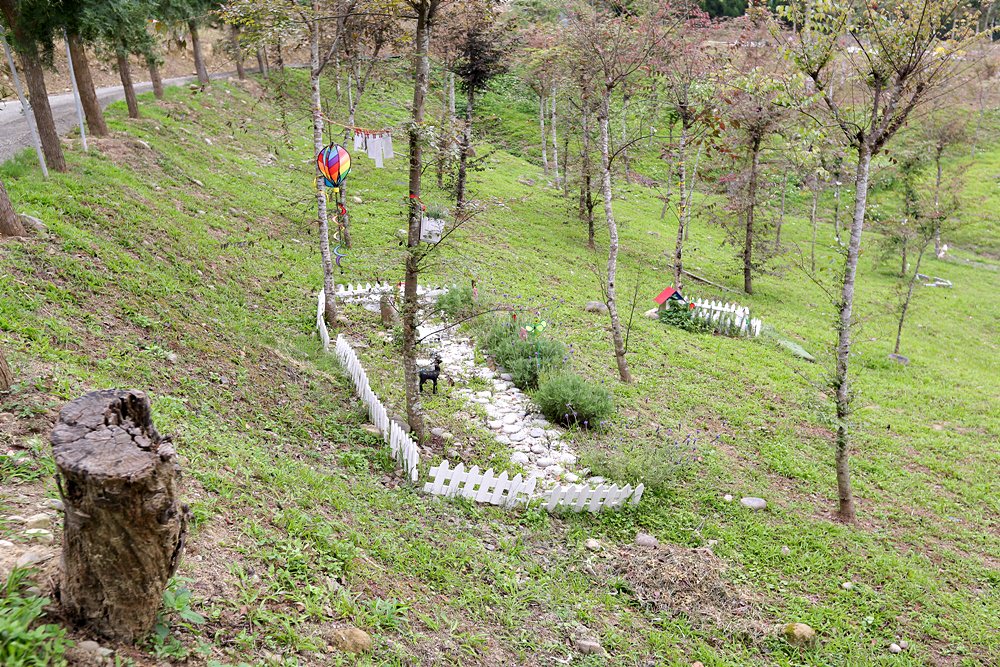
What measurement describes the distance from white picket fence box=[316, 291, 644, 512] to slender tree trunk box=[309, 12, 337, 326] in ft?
11.3

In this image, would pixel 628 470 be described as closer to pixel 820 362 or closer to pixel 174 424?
pixel 174 424

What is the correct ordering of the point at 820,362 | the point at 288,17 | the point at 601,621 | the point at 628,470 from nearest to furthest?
the point at 601,621 < the point at 628,470 < the point at 288,17 < the point at 820,362

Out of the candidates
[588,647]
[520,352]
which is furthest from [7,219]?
[588,647]

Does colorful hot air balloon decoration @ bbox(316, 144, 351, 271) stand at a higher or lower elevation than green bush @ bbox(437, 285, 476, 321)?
higher

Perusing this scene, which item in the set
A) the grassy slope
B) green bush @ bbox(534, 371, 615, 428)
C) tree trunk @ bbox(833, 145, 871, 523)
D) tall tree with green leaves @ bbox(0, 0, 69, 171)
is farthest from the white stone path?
tall tree with green leaves @ bbox(0, 0, 69, 171)

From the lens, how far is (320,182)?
394 inches

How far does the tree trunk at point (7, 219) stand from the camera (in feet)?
24.0

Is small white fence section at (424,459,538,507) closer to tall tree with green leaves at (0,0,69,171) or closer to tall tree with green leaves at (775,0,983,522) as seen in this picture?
tall tree with green leaves at (775,0,983,522)

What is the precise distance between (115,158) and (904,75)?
1341cm

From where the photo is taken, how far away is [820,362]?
13555 mm

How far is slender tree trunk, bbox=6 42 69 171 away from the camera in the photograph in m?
9.60

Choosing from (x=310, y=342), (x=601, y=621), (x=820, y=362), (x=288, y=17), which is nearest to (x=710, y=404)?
(x=820, y=362)

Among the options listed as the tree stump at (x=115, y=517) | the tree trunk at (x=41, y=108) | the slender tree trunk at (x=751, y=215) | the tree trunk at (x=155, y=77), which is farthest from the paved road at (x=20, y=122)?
the slender tree trunk at (x=751, y=215)

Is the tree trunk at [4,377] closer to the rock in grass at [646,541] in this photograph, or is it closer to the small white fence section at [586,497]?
the small white fence section at [586,497]
